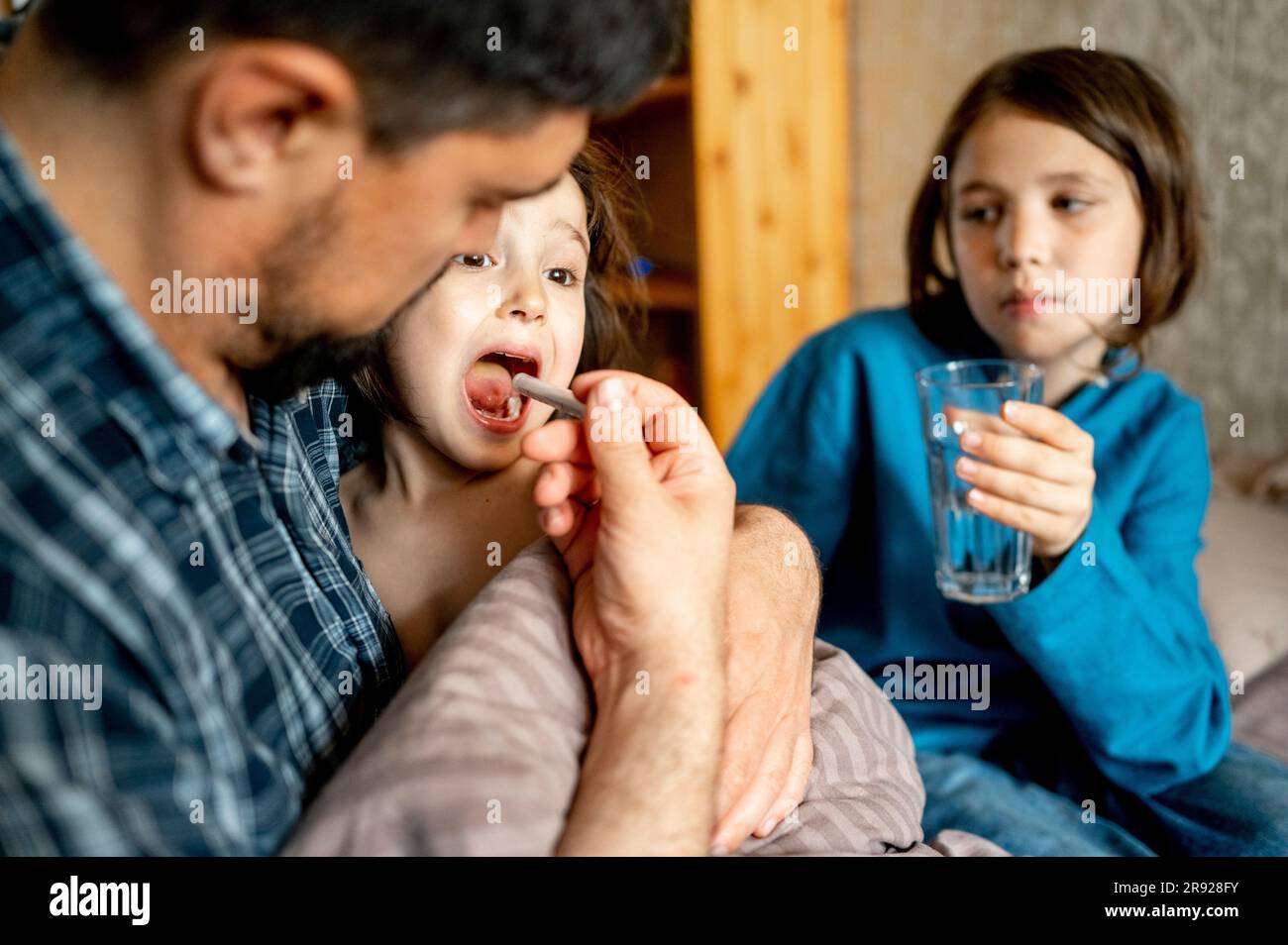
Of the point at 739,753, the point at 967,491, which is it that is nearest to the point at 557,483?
the point at 739,753

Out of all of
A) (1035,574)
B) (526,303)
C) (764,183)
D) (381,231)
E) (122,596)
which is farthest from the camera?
(764,183)

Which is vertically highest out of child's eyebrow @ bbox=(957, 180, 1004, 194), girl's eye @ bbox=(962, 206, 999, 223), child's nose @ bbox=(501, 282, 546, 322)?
child's eyebrow @ bbox=(957, 180, 1004, 194)

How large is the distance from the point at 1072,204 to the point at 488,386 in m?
0.79

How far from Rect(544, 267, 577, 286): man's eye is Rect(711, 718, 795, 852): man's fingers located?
45cm

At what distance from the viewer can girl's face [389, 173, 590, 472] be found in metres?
1.01

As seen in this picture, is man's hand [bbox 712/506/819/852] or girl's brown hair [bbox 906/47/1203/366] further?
girl's brown hair [bbox 906/47/1203/366]

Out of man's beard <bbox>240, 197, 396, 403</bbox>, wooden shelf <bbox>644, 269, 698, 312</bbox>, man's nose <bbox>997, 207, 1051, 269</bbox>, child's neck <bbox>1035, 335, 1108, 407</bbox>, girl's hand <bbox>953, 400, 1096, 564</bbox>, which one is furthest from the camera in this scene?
wooden shelf <bbox>644, 269, 698, 312</bbox>

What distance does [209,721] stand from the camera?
599mm

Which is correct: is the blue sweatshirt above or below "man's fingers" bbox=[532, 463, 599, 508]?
below

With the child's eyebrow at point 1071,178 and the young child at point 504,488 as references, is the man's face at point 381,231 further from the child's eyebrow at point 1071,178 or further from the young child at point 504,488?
the child's eyebrow at point 1071,178

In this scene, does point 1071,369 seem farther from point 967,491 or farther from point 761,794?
point 761,794

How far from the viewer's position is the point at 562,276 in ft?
3.54

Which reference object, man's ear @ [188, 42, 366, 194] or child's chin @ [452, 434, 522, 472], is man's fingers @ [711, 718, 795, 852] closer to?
child's chin @ [452, 434, 522, 472]

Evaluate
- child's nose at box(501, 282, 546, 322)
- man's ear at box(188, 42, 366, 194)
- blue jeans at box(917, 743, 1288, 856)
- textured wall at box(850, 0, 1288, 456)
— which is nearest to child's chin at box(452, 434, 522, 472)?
Answer: child's nose at box(501, 282, 546, 322)
